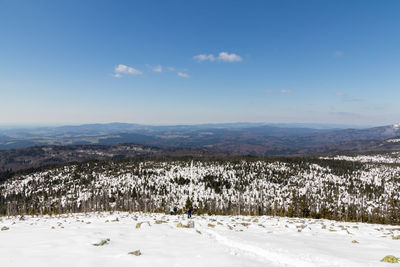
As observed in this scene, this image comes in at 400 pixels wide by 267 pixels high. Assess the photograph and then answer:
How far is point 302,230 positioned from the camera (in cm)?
2444

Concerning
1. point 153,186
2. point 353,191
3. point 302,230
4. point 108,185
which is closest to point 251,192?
point 153,186

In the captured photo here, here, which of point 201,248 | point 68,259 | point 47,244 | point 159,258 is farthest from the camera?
point 201,248

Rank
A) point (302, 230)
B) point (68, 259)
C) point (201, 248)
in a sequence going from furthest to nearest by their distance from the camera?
point (302, 230) < point (201, 248) < point (68, 259)

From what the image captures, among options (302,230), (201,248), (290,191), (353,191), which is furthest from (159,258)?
(353,191)

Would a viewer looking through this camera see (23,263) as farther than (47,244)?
No

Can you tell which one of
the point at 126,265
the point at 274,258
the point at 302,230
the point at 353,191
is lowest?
the point at 353,191

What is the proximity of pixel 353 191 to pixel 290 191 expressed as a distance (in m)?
67.3

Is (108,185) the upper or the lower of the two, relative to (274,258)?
lower

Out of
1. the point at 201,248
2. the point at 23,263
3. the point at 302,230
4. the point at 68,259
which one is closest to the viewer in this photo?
the point at 23,263

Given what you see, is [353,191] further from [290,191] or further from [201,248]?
[201,248]

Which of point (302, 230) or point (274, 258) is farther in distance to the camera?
point (302, 230)

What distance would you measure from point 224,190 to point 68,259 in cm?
19230

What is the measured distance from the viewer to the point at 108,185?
197250 mm

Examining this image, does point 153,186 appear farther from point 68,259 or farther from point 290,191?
point 68,259
